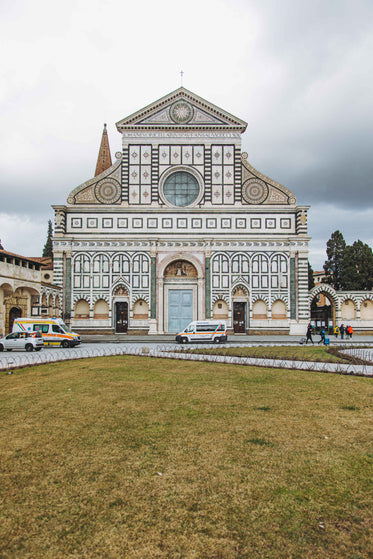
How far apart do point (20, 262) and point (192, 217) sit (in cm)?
1587

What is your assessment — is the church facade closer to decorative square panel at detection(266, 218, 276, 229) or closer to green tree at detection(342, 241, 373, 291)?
decorative square panel at detection(266, 218, 276, 229)

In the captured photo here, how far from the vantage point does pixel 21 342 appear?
2436 centimetres

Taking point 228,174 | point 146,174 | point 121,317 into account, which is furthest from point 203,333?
point 146,174

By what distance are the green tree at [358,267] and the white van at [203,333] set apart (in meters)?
29.4

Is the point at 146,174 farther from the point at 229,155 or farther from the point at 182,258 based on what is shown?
the point at 182,258

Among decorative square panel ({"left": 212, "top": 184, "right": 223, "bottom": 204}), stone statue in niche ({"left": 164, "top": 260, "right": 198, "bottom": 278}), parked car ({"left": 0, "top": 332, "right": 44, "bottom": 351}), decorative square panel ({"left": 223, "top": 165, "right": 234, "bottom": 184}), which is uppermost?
decorative square panel ({"left": 223, "top": 165, "right": 234, "bottom": 184})

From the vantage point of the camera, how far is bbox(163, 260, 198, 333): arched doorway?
39.3 metres

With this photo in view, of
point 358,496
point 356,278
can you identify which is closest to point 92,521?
point 358,496

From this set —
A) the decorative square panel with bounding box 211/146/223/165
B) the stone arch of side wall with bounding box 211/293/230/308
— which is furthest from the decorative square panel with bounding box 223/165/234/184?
the stone arch of side wall with bounding box 211/293/230/308

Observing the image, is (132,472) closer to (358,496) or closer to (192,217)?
(358,496)

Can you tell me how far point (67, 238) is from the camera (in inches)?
1543

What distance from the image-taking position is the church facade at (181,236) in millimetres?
39062

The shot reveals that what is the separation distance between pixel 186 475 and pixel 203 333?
81.0 ft

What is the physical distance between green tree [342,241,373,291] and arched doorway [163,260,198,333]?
24.0 m
